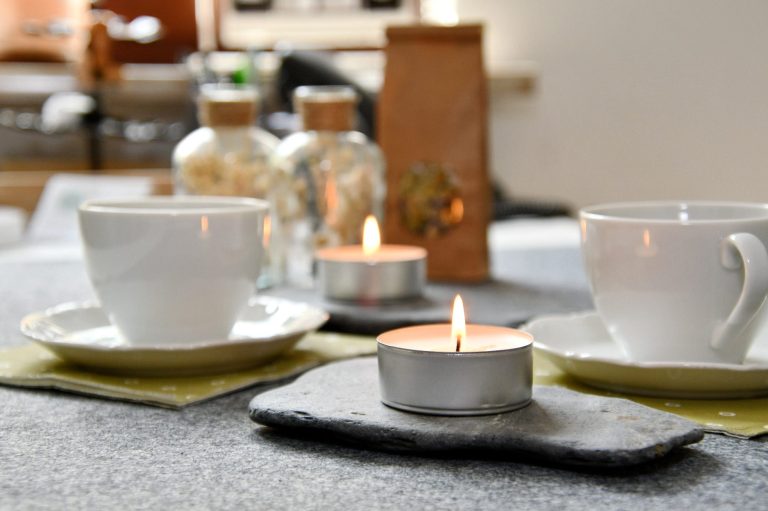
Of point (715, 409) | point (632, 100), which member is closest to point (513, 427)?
point (715, 409)

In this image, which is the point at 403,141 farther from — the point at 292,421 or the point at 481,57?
the point at 292,421

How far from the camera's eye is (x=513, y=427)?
1.50 feet

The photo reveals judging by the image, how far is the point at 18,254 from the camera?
52.1 inches

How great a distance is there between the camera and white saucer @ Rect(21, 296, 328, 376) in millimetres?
612

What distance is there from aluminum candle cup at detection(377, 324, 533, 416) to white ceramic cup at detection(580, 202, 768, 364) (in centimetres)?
12

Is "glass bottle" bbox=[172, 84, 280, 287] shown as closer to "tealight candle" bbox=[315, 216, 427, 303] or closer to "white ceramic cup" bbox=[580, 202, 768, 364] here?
"tealight candle" bbox=[315, 216, 427, 303]

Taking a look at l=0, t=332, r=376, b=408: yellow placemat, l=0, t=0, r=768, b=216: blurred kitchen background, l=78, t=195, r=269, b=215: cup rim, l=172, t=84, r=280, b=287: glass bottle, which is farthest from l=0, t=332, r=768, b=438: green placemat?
l=0, t=0, r=768, b=216: blurred kitchen background

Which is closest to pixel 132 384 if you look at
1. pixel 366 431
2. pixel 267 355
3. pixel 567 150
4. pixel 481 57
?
pixel 267 355

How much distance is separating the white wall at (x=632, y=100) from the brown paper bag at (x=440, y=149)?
0.37 metres

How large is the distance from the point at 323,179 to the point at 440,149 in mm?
135

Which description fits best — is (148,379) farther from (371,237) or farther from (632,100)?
(632,100)

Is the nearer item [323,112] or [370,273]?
[370,273]

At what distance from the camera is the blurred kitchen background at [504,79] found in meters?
1.41

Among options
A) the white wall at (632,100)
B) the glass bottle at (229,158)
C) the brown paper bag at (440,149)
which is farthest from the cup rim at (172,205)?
the white wall at (632,100)
